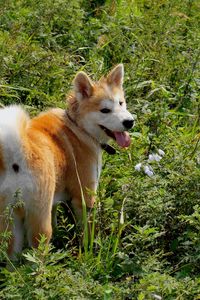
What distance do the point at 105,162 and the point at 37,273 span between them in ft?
6.76

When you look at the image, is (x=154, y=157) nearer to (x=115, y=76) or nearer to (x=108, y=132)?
(x=108, y=132)

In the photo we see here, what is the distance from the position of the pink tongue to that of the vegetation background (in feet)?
0.72

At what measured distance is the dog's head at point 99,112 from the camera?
6.29 metres

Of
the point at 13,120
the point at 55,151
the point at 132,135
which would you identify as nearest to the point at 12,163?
the point at 13,120

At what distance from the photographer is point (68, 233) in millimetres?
6109

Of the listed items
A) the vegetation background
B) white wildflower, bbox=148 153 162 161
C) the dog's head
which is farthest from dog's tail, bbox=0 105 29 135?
white wildflower, bbox=148 153 162 161

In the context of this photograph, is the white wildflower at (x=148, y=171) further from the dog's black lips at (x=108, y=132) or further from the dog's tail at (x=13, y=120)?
the dog's tail at (x=13, y=120)

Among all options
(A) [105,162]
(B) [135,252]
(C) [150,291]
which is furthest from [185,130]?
(C) [150,291]

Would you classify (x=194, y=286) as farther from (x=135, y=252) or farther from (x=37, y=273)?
(x=37, y=273)

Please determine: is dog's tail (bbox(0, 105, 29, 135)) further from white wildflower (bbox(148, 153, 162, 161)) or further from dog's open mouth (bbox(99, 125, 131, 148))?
white wildflower (bbox(148, 153, 162, 161))

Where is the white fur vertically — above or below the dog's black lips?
above

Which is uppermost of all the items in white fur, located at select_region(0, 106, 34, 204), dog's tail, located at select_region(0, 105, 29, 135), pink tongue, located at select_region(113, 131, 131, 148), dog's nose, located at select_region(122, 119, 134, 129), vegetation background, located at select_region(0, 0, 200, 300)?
dog's tail, located at select_region(0, 105, 29, 135)

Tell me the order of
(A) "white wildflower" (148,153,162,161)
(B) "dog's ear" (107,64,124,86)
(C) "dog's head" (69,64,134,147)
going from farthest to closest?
(B) "dog's ear" (107,64,124,86)
(C) "dog's head" (69,64,134,147)
(A) "white wildflower" (148,153,162,161)

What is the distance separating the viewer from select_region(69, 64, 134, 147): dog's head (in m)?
Answer: 6.29
